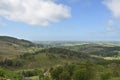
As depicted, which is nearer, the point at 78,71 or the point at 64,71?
the point at 78,71

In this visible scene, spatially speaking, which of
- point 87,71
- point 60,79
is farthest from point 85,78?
point 60,79

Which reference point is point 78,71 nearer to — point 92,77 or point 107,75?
point 92,77

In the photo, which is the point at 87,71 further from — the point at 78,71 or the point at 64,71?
the point at 64,71

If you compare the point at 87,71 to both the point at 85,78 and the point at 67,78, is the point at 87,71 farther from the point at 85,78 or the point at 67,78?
the point at 67,78

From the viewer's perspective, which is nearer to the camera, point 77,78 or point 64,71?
point 77,78

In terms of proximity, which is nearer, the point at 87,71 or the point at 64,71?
the point at 87,71

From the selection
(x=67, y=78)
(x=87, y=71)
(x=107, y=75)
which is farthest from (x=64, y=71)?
(x=107, y=75)

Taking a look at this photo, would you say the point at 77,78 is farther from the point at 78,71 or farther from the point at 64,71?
the point at 64,71
